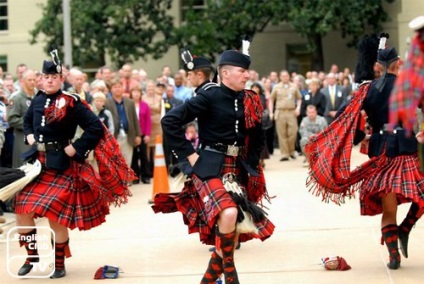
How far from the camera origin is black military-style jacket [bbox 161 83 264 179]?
749 centimetres

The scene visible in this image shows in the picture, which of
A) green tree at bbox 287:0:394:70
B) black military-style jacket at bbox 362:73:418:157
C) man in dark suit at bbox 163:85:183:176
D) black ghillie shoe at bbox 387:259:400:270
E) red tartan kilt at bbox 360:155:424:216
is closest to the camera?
red tartan kilt at bbox 360:155:424:216

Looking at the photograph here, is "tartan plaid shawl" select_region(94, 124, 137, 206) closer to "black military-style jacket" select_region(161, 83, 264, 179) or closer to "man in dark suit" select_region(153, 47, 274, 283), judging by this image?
"man in dark suit" select_region(153, 47, 274, 283)

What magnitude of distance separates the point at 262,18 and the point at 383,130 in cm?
2416

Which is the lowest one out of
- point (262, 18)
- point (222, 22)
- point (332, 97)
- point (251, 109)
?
point (332, 97)

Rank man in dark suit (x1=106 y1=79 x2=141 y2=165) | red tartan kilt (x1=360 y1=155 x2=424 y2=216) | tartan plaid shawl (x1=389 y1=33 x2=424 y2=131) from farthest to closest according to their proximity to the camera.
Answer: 1. man in dark suit (x1=106 y1=79 x2=141 y2=165)
2. red tartan kilt (x1=360 y1=155 x2=424 y2=216)
3. tartan plaid shawl (x1=389 y1=33 x2=424 y2=131)

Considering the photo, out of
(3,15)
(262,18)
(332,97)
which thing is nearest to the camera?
(332,97)

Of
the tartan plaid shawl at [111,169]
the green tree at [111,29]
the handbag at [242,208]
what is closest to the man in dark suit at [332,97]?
the green tree at [111,29]

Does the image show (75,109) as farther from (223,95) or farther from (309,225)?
(309,225)

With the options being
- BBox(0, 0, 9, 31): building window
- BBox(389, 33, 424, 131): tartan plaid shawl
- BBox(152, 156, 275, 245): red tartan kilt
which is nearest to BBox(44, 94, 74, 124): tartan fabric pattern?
BBox(152, 156, 275, 245): red tartan kilt

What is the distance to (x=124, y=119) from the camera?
1577 cm

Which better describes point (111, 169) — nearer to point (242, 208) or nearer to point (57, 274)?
point (57, 274)

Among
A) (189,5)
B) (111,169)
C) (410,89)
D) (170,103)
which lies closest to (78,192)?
(111,169)

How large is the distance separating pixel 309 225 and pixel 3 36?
26.2 meters

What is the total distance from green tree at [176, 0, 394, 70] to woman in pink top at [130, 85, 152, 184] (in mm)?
14138
